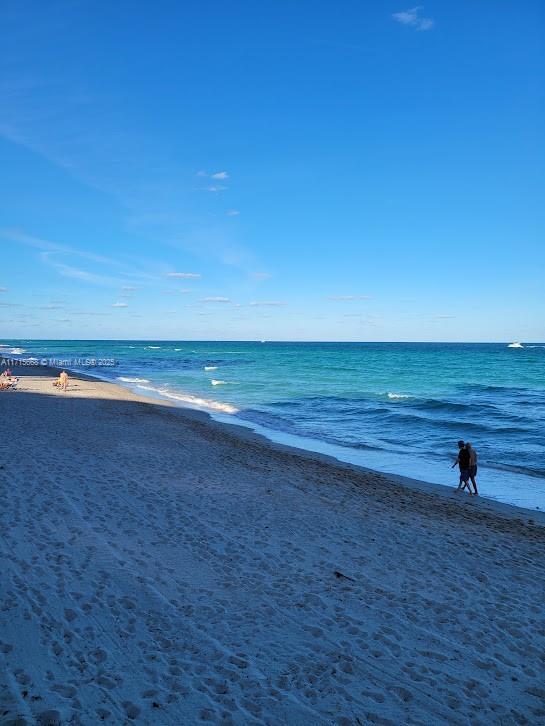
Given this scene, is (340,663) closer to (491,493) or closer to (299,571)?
(299,571)

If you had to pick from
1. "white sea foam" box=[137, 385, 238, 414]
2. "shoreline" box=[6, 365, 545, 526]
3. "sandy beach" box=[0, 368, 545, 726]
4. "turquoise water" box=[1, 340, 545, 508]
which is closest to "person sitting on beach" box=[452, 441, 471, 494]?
"shoreline" box=[6, 365, 545, 526]

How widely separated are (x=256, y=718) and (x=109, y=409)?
18.8 m

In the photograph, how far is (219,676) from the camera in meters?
4.21

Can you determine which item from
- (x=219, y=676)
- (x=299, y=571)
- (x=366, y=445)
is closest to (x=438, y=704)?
(x=219, y=676)

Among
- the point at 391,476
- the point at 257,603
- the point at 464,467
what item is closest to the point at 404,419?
the point at 391,476

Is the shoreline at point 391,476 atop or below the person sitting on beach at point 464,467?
below

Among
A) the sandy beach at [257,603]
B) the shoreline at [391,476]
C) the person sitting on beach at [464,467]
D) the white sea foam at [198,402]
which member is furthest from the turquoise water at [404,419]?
the sandy beach at [257,603]

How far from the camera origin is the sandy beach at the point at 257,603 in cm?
398

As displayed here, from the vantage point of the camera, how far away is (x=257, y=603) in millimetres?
5527

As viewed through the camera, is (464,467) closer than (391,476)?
Yes

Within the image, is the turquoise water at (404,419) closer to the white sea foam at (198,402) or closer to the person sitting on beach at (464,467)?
the white sea foam at (198,402)

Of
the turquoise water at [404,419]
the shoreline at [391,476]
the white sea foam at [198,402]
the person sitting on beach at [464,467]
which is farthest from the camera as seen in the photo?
the white sea foam at [198,402]

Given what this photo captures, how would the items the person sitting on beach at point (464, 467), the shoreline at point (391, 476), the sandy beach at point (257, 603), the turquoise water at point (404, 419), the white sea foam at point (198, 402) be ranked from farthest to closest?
the white sea foam at point (198, 402)
the turquoise water at point (404, 419)
the person sitting on beach at point (464, 467)
the shoreline at point (391, 476)
the sandy beach at point (257, 603)

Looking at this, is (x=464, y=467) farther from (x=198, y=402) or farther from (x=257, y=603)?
(x=198, y=402)
